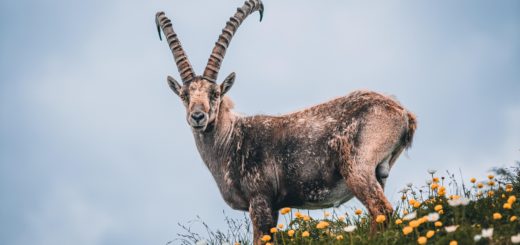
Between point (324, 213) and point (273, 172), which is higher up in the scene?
point (273, 172)

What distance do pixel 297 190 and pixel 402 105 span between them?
193 centimetres

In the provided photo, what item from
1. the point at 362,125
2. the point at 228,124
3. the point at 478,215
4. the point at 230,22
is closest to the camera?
the point at 478,215

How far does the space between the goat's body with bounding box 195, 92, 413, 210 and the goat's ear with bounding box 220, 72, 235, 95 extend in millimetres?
699

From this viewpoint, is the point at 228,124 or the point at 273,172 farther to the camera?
the point at 228,124

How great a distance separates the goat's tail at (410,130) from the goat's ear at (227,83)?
273 cm

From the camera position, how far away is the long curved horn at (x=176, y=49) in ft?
33.3

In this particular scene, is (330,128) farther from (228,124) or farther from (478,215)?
(478,215)

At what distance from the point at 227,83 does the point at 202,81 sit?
48 cm

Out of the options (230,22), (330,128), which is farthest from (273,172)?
(230,22)

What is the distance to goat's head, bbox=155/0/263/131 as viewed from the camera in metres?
9.38

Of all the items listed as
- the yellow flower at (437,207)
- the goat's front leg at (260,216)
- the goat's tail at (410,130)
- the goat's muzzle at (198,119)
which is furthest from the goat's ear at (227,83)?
the yellow flower at (437,207)

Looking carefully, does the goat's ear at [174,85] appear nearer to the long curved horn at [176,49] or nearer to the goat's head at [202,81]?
the goat's head at [202,81]

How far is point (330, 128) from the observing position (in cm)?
917

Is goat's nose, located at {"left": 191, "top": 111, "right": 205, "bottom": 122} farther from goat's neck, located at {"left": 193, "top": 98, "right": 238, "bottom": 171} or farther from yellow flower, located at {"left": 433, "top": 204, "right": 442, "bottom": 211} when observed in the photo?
yellow flower, located at {"left": 433, "top": 204, "right": 442, "bottom": 211}
